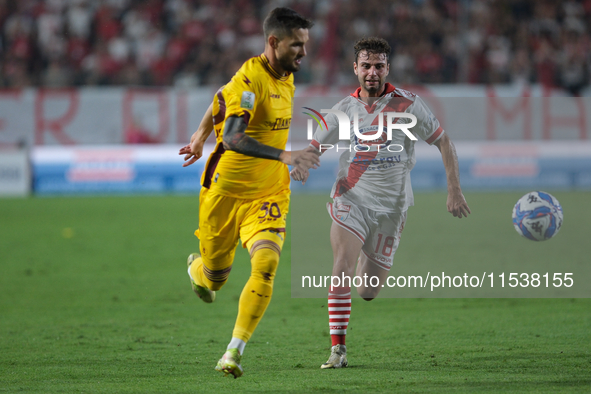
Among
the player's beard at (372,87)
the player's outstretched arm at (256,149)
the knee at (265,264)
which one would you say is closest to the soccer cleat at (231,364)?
the knee at (265,264)

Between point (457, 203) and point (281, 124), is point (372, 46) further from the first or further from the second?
point (457, 203)

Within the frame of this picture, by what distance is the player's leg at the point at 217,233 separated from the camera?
17.6 ft

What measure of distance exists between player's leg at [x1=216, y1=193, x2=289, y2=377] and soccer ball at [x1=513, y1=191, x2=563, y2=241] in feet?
6.32

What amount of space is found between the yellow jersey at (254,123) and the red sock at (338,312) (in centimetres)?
84

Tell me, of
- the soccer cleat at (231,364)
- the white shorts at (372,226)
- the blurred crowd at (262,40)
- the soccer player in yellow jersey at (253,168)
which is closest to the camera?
the soccer cleat at (231,364)

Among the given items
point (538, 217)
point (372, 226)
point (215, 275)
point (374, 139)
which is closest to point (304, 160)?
point (374, 139)

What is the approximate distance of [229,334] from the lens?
653 cm

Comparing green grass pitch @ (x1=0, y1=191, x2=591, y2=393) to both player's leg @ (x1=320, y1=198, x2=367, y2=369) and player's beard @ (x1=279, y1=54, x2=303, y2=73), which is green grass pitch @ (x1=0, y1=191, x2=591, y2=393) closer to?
player's leg @ (x1=320, y1=198, x2=367, y2=369)

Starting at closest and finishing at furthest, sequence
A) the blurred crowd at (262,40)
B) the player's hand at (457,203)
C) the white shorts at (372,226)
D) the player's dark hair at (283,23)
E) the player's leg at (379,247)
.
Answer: the player's dark hair at (283,23) → the player's hand at (457,203) → the white shorts at (372,226) → the player's leg at (379,247) → the blurred crowd at (262,40)

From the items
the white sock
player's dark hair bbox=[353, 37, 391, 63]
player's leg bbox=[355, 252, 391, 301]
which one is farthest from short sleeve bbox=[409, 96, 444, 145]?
the white sock

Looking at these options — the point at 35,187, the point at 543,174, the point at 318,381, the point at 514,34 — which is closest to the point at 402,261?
the point at 318,381

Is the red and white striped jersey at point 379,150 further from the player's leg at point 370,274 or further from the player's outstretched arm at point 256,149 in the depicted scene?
the player's outstretched arm at point 256,149

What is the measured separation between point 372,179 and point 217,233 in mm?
1242

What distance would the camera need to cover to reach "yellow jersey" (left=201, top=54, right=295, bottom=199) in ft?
16.0
